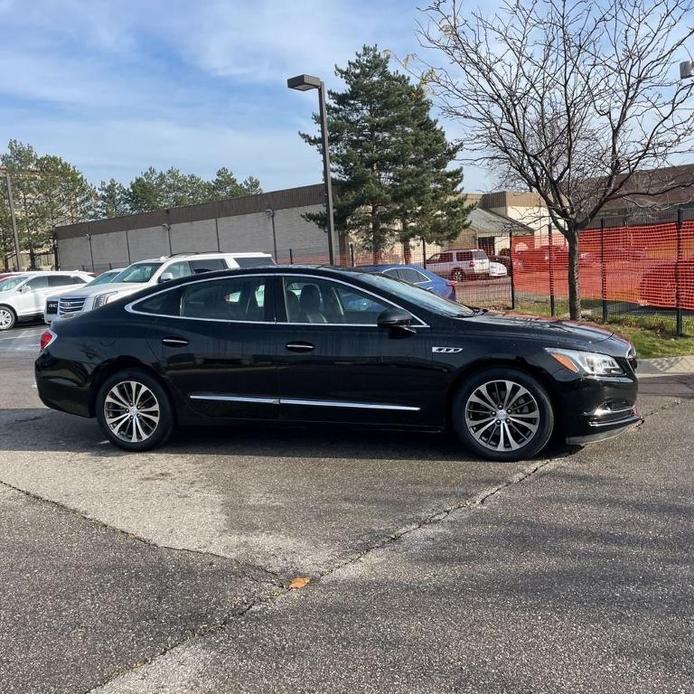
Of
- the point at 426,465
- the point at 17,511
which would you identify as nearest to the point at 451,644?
the point at 426,465

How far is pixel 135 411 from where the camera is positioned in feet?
19.8

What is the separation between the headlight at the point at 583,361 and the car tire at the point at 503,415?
0.81ft

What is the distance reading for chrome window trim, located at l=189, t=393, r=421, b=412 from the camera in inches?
215

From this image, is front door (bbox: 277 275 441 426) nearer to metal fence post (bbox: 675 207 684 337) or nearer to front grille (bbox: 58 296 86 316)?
metal fence post (bbox: 675 207 684 337)

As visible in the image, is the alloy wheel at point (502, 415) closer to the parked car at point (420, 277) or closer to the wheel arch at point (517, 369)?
the wheel arch at point (517, 369)

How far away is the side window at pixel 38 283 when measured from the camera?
20.4m

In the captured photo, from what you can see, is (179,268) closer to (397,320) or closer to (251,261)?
(251,261)

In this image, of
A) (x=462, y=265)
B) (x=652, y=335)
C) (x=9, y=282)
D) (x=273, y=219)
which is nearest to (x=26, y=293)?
(x=9, y=282)

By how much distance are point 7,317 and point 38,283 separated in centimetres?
148

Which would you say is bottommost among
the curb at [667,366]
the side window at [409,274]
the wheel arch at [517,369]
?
the curb at [667,366]

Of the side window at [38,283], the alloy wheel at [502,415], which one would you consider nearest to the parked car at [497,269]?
the side window at [38,283]

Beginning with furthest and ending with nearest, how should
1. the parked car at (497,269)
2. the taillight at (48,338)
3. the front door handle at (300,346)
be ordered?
the parked car at (497,269) → the taillight at (48,338) → the front door handle at (300,346)

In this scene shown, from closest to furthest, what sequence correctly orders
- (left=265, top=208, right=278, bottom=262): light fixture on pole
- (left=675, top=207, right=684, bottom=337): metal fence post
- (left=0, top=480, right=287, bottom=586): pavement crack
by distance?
(left=0, top=480, right=287, bottom=586): pavement crack
(left=675, top=207, right=684, bottom=337): metal fence post
(left=265, top=208, right=278, bottom=262): light fixture on pole

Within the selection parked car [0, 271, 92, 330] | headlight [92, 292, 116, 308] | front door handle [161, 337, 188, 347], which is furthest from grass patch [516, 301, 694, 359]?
parked car [0, 271, 92, 330]
